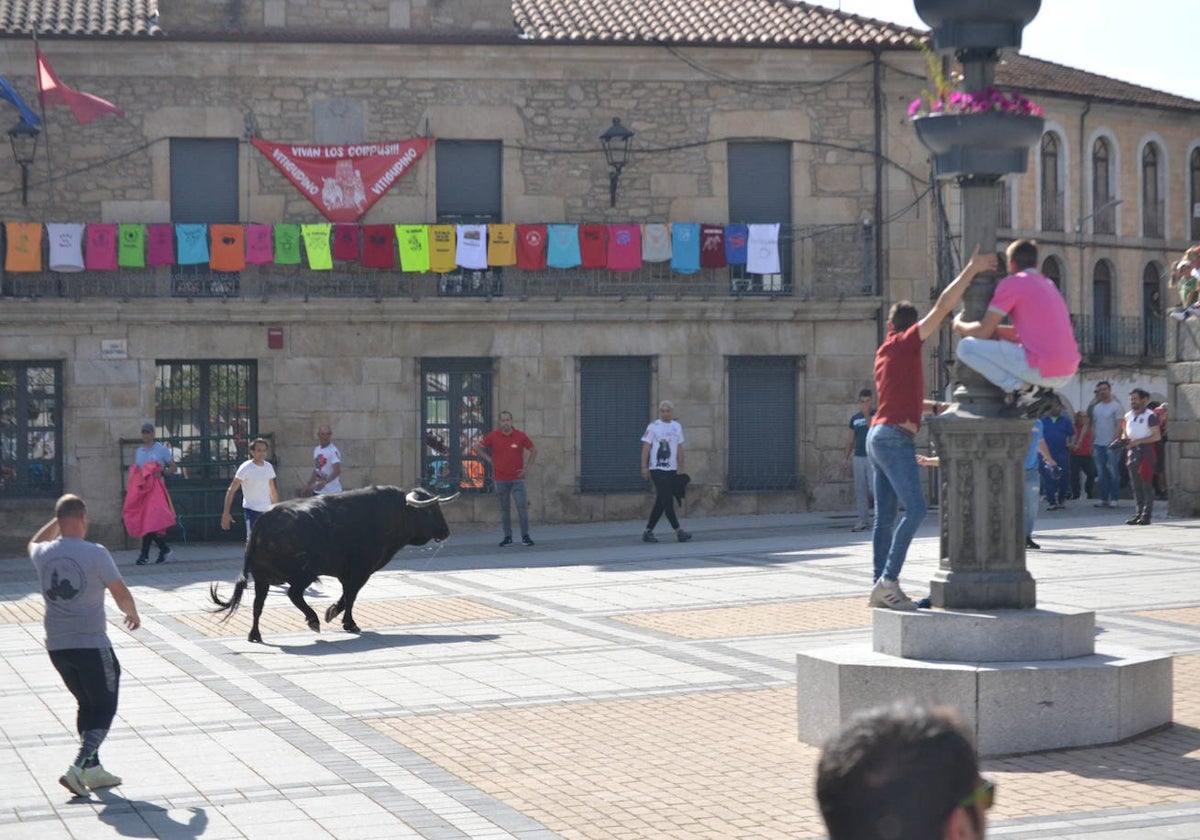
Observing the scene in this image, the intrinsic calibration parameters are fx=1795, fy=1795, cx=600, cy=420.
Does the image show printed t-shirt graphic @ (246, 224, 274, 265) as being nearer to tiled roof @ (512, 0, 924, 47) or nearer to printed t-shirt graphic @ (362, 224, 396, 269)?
printed t-shirt graphic @ (362, 224, 396, 269)

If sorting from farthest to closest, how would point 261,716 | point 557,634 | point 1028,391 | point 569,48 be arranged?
point 569,48 < point 557,634 < point 261,716 < point 1028,391

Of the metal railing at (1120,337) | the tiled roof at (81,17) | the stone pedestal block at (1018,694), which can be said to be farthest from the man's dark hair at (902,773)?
the metal railing at (1120,337)

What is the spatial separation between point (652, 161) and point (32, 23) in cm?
924

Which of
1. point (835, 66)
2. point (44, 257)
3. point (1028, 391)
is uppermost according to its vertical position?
point (835, 66)

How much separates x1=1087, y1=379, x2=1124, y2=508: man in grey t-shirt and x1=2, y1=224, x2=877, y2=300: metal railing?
150 inches

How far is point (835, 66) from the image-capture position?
27.2m

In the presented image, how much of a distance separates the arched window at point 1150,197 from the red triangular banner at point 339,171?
38.4m

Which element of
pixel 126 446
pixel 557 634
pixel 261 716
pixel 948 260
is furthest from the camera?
pixel 948 260

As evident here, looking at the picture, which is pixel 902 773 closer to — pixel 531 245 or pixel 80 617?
pixel 80 617

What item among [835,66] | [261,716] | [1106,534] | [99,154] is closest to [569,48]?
[835,66]

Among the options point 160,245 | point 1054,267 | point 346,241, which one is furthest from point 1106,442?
point 1054,267

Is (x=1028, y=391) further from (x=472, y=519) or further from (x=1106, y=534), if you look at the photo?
(x=472, y=519)

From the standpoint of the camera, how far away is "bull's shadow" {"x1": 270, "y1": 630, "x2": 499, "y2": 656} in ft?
43.3

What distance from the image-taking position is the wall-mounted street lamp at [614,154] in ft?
86.3
